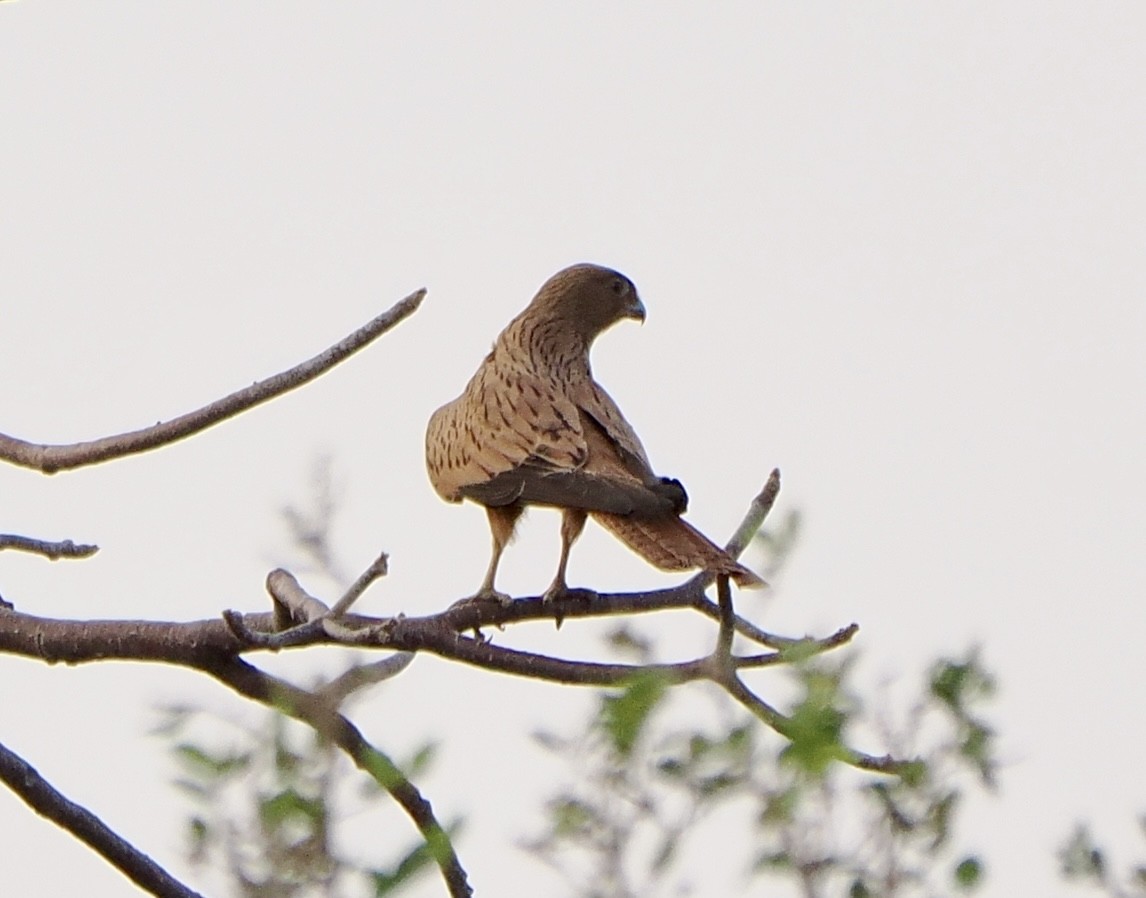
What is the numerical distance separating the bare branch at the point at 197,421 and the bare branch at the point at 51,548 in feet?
0.55

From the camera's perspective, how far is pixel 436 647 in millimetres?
2941

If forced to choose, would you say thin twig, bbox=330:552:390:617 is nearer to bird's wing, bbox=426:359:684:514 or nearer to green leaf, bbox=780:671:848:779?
green leaf, bbox=780:671:848:779

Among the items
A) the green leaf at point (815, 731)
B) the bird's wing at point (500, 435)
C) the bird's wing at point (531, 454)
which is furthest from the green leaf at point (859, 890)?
the bird's wing at point (500, 435)

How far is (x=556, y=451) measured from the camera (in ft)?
17.0

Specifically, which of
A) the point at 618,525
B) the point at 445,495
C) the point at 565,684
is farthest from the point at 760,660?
the point at 445,495

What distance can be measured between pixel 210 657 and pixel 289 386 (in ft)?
1.47

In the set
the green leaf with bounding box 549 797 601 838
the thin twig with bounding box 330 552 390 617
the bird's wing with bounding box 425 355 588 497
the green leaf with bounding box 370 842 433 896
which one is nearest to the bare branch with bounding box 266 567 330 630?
the thin twig with bounding box 330 552 390 617

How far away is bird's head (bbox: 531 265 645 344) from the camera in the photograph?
6812mm

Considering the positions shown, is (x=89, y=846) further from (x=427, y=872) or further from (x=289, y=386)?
(x=427, y=872)

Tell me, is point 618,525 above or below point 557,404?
below

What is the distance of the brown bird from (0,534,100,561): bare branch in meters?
1.19

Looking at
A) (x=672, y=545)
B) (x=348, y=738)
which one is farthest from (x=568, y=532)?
(x=348, y=738)

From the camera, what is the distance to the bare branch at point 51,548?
3225 mm

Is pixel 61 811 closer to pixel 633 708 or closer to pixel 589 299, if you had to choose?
pixel 633 708
